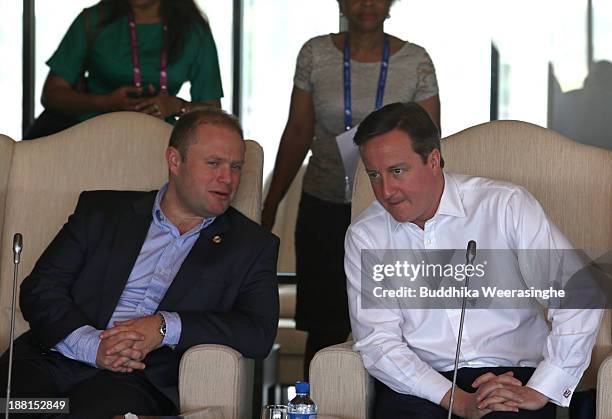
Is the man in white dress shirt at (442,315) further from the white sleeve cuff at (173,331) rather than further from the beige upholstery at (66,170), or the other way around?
the beige upholstery at (66,170)

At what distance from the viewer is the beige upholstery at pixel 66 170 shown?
337 centimetres

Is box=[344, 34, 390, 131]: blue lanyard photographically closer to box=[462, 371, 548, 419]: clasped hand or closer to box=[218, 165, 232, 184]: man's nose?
box=[218, 165, 232, 184]: man's nose

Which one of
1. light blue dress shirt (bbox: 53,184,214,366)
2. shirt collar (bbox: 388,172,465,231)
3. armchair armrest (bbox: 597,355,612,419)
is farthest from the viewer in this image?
light blue dress shirt (bbox: 53,184,214,366)

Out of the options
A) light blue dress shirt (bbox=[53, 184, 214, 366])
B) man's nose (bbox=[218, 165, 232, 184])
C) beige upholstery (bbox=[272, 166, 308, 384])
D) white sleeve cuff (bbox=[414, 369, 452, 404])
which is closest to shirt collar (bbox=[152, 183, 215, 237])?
light blue dress shirt (bbox=[53, 184, 214, 366])

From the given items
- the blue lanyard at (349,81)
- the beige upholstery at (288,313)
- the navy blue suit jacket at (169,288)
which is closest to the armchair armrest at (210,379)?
the navy blue suit jacket at (169,288)

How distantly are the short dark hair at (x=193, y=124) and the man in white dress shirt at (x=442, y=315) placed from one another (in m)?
0.45

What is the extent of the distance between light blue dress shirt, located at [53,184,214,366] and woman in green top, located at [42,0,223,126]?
79 centimetres

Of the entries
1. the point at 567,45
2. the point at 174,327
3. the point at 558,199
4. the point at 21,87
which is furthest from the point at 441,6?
the point at 174,327

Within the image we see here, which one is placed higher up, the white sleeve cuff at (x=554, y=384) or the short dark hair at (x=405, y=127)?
the short dark hair at (x=405, y=127)

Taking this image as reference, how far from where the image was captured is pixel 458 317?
279 centimetres

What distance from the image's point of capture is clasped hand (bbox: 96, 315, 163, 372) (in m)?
2.83

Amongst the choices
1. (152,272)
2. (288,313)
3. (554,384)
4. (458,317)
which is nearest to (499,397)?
(554,384)

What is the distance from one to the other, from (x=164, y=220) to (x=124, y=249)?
13 centimetres

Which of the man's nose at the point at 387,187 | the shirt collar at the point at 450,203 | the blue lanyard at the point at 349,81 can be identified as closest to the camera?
the man's nose at the point at 387,187
